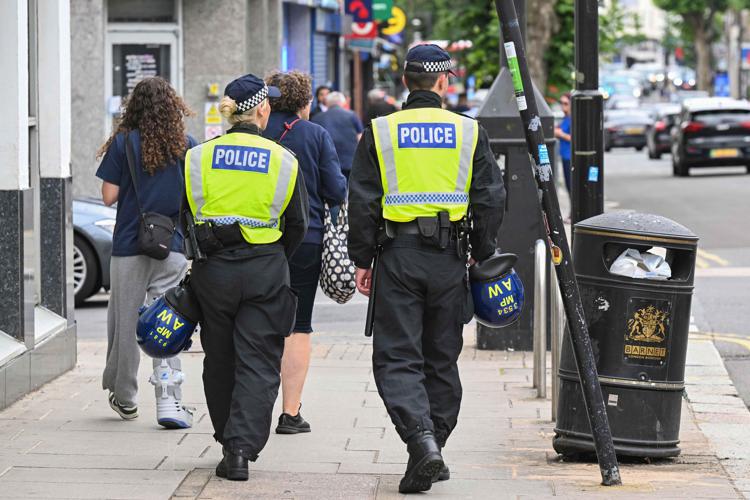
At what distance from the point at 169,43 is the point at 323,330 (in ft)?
31.4

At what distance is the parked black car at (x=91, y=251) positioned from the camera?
1299 centimetres

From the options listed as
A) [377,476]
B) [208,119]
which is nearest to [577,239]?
[377,476]

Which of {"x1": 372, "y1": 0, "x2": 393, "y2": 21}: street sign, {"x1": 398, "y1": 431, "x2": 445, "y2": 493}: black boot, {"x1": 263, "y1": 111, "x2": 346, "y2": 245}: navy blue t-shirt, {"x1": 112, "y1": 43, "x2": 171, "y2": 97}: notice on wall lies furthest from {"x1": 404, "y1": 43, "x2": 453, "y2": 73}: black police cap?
{"x1": 372, "y1": 0, "x2": 393, "y2": 21}: street sign

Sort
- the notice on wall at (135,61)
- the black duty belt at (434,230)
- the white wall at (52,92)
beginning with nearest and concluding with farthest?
the black duty belt at (434,230)
the white wall at (52,92)
the notice on wall at (135,61)

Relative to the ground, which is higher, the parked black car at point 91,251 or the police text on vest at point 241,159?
the police text on vest at point 241,159

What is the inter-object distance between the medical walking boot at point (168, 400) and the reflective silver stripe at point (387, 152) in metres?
→ 1.96

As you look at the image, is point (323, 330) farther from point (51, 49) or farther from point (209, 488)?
point (209, 488)

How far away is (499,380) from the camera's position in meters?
9.20

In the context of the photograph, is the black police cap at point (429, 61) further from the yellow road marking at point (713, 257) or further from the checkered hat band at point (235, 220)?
the yellow road marking at point (713, 257)

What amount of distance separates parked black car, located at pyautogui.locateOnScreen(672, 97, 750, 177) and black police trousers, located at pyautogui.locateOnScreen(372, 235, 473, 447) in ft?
88.8

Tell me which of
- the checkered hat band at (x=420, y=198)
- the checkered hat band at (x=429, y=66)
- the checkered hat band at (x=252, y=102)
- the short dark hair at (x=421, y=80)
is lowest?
the checkered hat band at (x=420, y=198)

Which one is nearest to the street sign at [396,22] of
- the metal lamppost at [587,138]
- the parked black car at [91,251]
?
the parked black car at [91,251]

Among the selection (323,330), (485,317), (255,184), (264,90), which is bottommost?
(323,330)

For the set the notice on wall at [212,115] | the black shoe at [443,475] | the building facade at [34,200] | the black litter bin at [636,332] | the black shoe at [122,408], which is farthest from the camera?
the notice on wall at [212,115]
